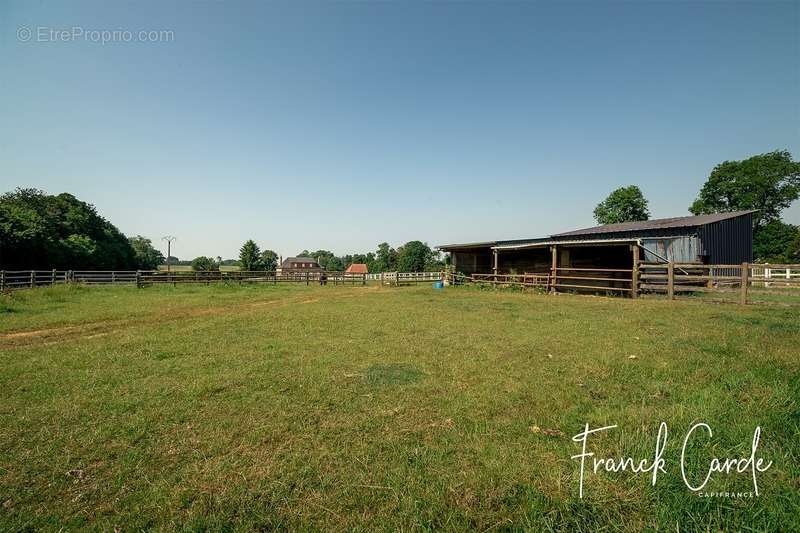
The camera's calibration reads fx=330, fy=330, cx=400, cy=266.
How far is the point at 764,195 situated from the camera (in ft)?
156

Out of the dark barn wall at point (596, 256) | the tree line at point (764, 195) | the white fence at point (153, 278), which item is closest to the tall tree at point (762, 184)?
the tree line at point (764, 195)

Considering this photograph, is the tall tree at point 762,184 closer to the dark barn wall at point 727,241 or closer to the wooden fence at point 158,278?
the dark barn wall at point 727,241

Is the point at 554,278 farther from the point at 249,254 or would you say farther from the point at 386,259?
the point at 386,259

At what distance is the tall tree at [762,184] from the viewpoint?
46312 mm

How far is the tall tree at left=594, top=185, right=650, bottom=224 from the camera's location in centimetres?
5191

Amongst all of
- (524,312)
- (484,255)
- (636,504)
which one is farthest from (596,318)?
(484,255)

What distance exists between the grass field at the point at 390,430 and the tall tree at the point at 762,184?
194 feet

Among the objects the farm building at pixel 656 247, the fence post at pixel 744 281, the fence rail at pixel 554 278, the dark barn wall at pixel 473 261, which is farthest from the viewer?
the dark barn wall at pixel 473 261

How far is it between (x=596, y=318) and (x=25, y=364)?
13005 millimetres

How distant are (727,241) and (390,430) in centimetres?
2983

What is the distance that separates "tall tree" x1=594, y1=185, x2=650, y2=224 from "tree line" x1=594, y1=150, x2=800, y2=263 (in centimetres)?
36

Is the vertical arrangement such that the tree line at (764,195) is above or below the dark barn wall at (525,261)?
above

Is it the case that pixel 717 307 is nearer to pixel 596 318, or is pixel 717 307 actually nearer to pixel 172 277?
pixel 596 318

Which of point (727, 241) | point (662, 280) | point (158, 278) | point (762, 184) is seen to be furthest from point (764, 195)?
point (158, 278)
